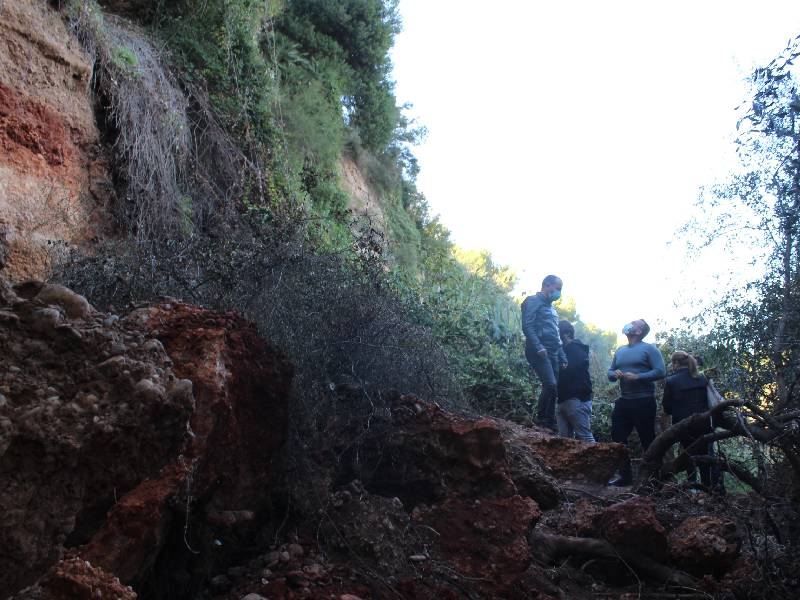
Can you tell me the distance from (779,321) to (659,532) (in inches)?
97.1

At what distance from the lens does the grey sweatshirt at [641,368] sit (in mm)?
6402

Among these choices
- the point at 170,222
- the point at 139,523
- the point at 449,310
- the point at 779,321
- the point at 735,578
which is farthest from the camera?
the point at 449,310

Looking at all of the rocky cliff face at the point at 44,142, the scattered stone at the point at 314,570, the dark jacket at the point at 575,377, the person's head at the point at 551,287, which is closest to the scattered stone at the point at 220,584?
the scattered stone at the point at 314,570

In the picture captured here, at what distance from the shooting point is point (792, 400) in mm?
4938

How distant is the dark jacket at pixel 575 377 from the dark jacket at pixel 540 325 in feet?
1.18

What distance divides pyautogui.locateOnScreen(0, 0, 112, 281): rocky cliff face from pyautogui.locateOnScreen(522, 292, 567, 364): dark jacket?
4.60 m

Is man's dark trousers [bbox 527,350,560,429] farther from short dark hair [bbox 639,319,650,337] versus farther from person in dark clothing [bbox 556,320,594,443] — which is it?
short dark hair [bbox 639,319,650,337]

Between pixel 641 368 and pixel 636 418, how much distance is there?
49 centimetres

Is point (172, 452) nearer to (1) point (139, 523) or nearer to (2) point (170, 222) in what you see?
(1) point (139, 523)

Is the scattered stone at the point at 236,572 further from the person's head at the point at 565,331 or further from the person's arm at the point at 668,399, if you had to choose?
the person's head at the point at 565,331

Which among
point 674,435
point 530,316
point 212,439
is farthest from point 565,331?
point 212,439

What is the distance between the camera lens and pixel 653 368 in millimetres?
6469

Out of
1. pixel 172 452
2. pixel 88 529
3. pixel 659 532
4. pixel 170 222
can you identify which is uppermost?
pixel 170 222

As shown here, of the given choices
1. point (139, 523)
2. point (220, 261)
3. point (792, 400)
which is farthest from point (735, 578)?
point (220, 261)
